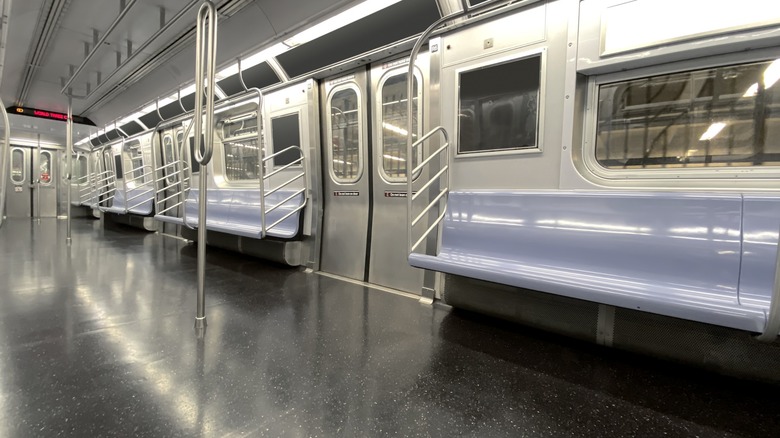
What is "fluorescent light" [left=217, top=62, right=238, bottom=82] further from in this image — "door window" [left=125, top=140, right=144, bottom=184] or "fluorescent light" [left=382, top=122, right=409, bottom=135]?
"door window" [left=125, top=140, right=144, bottom=184]

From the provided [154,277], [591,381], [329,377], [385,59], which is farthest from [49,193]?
[591,381]

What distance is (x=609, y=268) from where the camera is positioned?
1.83 metres

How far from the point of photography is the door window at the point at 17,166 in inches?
406

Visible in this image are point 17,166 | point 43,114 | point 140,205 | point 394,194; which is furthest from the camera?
point 17,166

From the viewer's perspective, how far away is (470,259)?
2.27 meters

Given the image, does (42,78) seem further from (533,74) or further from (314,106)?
(533,74)

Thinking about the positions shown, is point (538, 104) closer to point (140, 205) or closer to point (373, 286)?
point (373, 286)

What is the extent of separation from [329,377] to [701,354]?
6.15 feet

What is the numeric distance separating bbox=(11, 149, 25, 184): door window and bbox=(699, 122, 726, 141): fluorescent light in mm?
15815

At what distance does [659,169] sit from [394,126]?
2162mm

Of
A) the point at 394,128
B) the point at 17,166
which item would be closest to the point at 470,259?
the point at 394,128

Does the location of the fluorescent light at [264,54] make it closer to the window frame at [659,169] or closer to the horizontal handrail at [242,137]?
the horizontal handrail at [242,137]

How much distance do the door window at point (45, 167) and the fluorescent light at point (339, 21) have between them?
41.7ft

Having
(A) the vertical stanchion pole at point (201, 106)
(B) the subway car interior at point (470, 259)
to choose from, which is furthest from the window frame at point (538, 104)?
(A) the vertical stanchion pole at point (201, 106)
